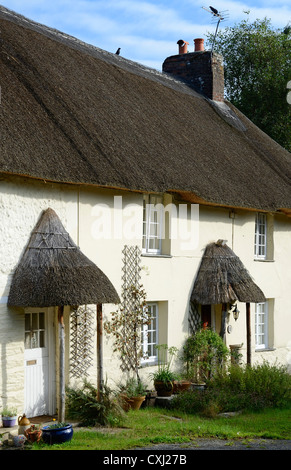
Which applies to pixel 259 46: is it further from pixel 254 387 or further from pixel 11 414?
pixel 11 414

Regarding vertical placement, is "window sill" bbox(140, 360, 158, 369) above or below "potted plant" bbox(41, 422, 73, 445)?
above

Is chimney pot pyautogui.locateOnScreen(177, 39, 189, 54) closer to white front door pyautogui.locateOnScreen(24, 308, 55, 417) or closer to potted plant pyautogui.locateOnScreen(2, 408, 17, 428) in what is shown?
white front door pyautogui.locateOnScreen(24, 308, 55, 417)

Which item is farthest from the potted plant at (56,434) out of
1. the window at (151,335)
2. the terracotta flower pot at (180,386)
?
the window at (151,335)

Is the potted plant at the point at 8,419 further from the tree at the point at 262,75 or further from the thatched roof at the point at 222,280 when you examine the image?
the tree at the point at 262,75

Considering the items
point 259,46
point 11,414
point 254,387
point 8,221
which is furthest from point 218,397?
point 259,46

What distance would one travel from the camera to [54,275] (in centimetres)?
1038

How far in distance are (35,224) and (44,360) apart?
91.4 inches

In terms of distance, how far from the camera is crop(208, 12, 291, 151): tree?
28.2 meters

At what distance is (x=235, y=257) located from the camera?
601 inches

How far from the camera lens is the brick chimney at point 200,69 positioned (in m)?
20.2

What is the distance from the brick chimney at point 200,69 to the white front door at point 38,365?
10.9m

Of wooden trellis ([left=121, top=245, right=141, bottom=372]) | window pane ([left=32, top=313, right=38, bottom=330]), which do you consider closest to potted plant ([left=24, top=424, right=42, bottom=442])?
window pane ([left=32, top=313, right=38, bottom=330])

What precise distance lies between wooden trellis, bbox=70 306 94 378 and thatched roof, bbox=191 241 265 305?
3.28m
